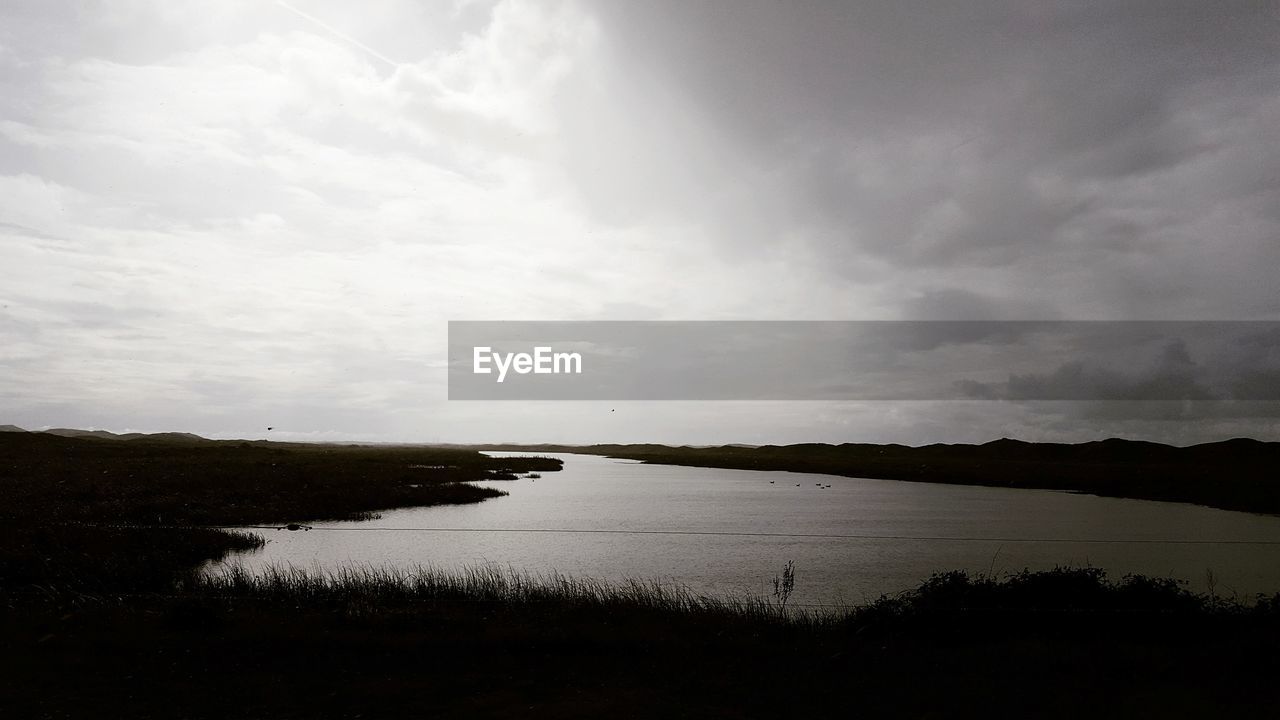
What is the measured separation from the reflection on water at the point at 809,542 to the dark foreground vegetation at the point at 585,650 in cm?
629

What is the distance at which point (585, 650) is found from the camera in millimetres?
14156

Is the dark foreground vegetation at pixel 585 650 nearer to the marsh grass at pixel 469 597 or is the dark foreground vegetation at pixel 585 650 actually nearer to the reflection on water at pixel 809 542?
the marsh grass at pixel 469 597

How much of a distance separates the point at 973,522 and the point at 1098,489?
36.7 meters

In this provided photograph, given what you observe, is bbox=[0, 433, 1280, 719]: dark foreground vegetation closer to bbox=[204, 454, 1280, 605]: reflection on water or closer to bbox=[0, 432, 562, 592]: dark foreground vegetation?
bbox=[0, 432, 562, 592]: dark foreground vegetation

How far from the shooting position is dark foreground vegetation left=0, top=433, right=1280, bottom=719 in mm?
11203

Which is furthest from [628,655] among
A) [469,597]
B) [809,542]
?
[809,542]

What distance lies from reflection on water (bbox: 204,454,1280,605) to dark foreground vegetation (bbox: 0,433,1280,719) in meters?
6.29

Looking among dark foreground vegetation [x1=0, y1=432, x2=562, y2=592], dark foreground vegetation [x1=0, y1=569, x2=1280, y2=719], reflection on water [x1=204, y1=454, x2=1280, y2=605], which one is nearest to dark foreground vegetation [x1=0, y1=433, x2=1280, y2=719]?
dark foreground vegetation [x1=0, y1=569, x2=1280, y2=719]

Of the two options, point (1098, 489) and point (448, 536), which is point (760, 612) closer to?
point (448, 536)

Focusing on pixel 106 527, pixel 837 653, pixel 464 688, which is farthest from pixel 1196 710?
pixel 106 527

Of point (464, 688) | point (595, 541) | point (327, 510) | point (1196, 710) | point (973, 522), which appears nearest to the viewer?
point (1196, 710)

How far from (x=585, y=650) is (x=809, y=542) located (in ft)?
81.4

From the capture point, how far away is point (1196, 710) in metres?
10.9

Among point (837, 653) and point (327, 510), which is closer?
point (837, 653)
